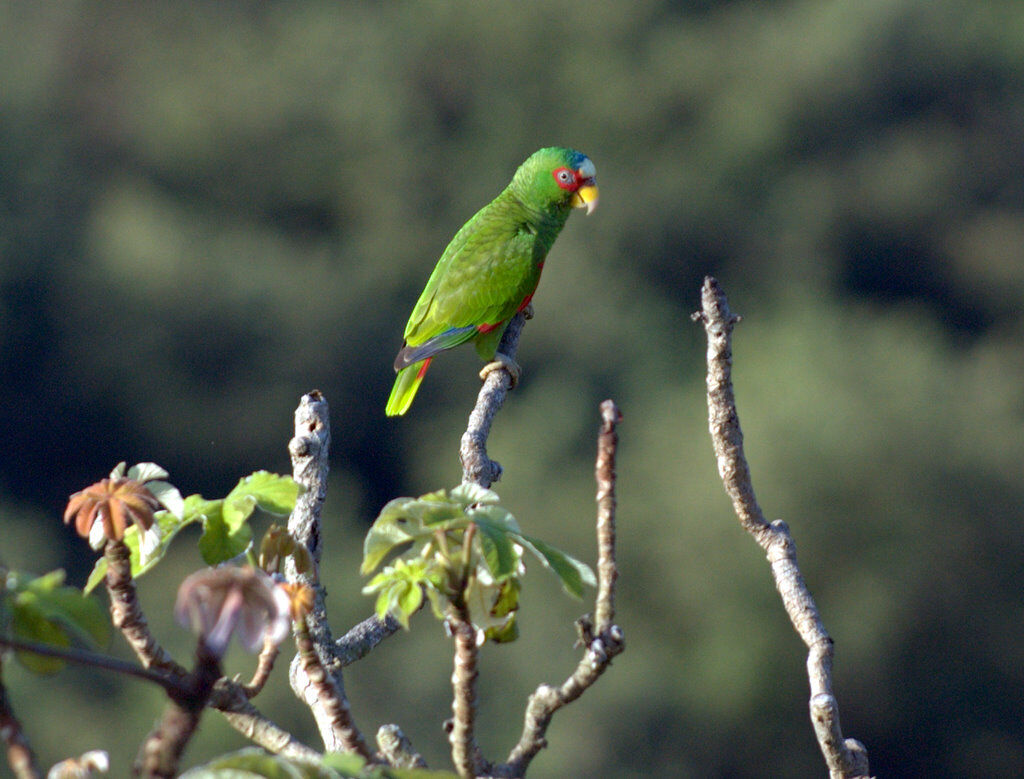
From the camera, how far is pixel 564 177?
14.5 feet

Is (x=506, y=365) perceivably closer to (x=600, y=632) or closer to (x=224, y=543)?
(x=224, y=543)

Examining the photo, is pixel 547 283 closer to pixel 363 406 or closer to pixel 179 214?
pixel 363 406

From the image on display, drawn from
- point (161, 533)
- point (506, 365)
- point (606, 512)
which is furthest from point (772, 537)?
point (506, 365)

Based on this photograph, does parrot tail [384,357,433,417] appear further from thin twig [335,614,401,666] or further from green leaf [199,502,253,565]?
green leaf [199,502,253,565]

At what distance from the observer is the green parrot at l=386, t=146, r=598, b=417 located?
4.07m

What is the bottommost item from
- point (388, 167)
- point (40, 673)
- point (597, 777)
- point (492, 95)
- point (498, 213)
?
point (40, 673)

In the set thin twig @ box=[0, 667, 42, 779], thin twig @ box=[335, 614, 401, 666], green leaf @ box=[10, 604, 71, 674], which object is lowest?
thin twig @ box=[0, 667, 42, 779]

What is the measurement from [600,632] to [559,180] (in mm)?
3503

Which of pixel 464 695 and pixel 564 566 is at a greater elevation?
pixel 564 566

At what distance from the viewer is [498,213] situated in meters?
4.38

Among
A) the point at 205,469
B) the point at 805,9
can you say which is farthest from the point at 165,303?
the point at 805,9

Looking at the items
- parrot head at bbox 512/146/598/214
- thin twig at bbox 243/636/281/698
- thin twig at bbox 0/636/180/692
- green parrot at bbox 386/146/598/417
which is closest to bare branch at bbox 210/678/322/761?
thin twig at bbox 243/636/281/698

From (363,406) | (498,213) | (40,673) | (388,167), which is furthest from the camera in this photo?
(388,167)

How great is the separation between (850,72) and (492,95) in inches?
312
